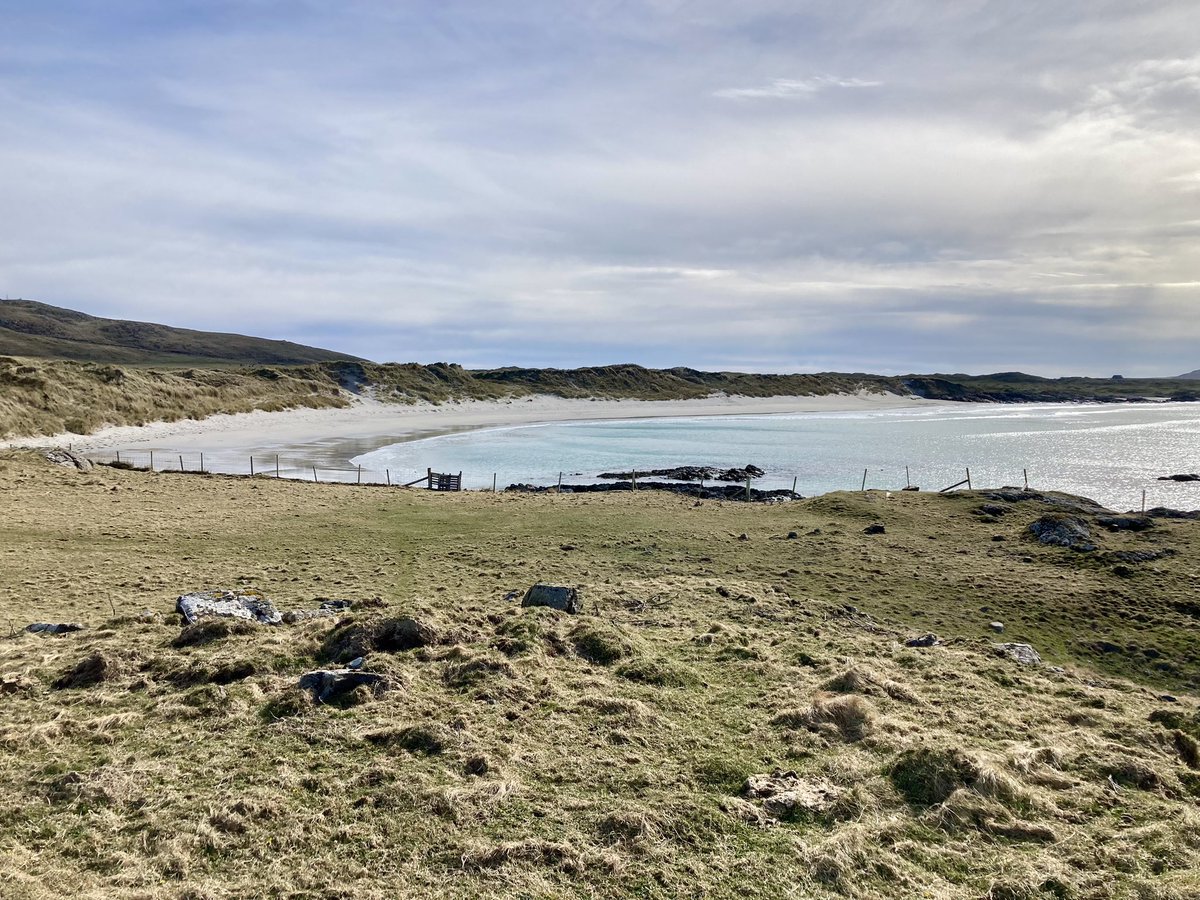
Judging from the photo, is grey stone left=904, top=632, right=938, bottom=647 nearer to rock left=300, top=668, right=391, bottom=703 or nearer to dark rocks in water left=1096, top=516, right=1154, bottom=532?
rock left=300, top=668, right=391, bottom=703

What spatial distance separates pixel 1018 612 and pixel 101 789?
17.8 m

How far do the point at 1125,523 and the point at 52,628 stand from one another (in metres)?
31.0

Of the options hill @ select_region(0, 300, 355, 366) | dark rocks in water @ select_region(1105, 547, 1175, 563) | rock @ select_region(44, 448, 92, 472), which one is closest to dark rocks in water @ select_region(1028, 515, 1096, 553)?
dark rocks in water @ select_region(1105, 547, 1175, 563)

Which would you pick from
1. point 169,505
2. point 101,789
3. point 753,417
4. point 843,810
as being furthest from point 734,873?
point 753,417

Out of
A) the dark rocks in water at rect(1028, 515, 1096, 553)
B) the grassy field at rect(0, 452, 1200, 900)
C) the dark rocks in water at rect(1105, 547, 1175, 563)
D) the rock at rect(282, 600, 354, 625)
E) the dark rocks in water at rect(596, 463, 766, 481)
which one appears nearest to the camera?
the grassy field at rect(0, 452, 1200, 900)

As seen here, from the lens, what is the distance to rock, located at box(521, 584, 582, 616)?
44.5ft

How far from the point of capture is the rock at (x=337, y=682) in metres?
9.08

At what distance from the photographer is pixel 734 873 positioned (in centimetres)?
601

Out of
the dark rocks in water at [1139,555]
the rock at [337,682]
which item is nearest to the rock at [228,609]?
the rock at [337,682]

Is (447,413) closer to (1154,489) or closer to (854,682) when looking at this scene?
(1154,489)

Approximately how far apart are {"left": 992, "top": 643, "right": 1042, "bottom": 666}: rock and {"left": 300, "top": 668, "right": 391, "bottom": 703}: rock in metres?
10.9

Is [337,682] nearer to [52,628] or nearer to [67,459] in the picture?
[52,628]

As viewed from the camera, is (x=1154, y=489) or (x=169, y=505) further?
(x=1154, y=489)

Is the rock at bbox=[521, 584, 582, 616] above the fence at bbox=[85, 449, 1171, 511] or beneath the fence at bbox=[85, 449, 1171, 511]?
above
